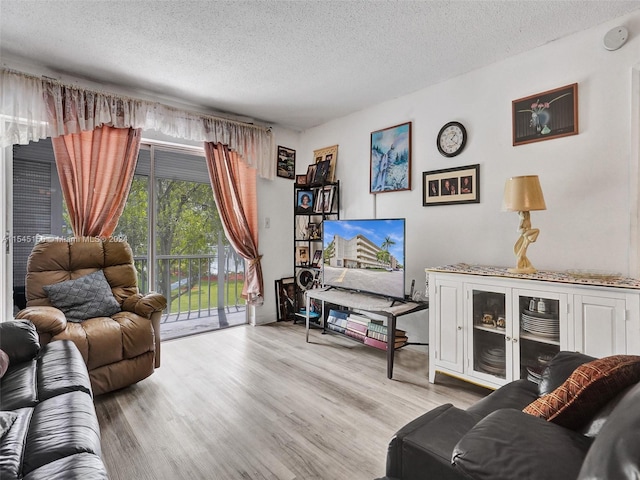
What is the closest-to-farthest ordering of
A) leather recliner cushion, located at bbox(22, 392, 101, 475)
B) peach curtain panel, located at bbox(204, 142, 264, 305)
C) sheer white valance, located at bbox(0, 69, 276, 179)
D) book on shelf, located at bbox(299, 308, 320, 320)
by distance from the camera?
leather recliner cushion, located at bbox(22, 392, 101, 475) < sheer white valance, located at bbox(0, 69, 276, 179) < peach curtain panel, located at bbox(204, 142, 264, 305) < book on shelf, located at bbox(299, 308, 320, 320)

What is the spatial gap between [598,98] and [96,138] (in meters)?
3.96

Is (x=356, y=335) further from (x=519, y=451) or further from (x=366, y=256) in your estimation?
(x=519, y=451)

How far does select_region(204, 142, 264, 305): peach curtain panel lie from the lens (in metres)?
3.80

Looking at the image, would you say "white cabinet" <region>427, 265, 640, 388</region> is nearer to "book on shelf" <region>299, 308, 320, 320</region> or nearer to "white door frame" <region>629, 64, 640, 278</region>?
"white door frame" <region>629, 64, 640, 278</region>

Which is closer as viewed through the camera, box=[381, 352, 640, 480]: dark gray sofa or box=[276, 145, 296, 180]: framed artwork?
box=[381, 352, 640, 480]: dark gray sofa

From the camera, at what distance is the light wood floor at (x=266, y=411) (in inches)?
65.7

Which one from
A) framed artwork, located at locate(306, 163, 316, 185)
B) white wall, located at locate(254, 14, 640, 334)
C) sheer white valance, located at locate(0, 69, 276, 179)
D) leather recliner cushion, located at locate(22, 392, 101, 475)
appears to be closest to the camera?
leather recliner cushion, located at locate(22, 392, 101, 475)

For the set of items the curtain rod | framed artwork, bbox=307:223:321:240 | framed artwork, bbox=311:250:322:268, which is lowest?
framed artwork, bbox=311:250:322:268

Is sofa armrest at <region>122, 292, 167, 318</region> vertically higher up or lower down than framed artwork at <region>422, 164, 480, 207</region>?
lower down

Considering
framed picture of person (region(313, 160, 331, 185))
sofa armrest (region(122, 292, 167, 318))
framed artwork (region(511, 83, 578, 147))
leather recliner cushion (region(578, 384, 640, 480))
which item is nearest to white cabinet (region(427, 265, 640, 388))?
framed artwork (region(511, 83, 578, 147))

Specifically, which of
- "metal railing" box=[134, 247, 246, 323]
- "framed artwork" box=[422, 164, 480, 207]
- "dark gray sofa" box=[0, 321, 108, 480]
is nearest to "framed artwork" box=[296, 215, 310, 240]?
"metal railing" box=[134, 247, 246, 323]

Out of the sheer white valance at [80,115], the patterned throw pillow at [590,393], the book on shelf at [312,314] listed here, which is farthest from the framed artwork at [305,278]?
the patterned throw pillow at [590,393]

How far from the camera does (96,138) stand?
3016 millimetres

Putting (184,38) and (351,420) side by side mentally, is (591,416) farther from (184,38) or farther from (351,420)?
(184,38)
